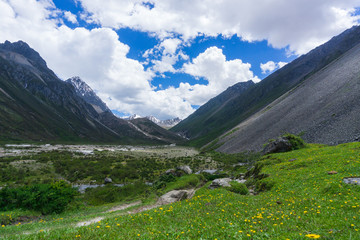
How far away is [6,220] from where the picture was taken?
1711cm

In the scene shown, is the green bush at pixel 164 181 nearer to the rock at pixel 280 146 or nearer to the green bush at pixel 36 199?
the green bush at pixel 36 199

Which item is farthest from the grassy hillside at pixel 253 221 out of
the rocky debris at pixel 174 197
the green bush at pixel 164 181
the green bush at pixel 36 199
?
the green bush at pixel 164 181

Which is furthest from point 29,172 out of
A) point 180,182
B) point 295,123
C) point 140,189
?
point 295,123

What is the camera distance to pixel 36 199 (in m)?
20.6

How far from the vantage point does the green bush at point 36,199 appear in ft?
66.0

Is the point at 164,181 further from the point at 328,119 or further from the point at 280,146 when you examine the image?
the point at 328,119

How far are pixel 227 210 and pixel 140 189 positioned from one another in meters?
23.8

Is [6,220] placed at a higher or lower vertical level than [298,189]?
higher

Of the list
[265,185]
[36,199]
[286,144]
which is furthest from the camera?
[286,144]

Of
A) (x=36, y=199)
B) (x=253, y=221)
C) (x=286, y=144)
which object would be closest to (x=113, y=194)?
(x=36, y=199)

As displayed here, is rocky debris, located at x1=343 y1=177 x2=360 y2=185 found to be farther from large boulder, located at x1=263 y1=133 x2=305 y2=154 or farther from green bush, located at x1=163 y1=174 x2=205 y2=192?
large boulder, located at x1=263 y1=133 x2=305 y2=154

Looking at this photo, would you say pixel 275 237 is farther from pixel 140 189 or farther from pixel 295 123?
pixel 295 123

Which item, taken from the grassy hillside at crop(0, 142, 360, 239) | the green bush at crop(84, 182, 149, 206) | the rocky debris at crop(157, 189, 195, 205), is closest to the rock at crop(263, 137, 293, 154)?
the grassy hillside at crop(0, 142, 360, 239)

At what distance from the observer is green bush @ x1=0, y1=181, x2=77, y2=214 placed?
20119 millimetres
